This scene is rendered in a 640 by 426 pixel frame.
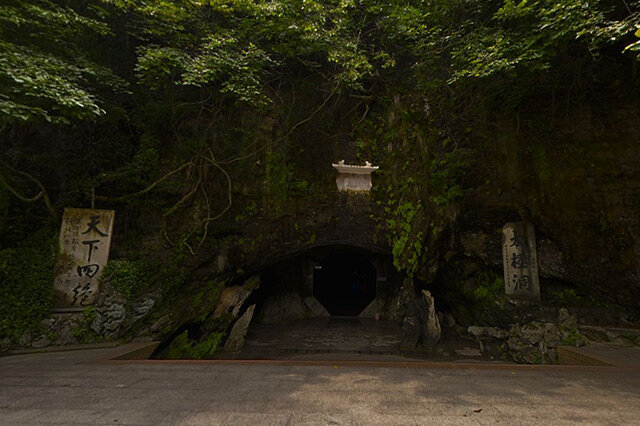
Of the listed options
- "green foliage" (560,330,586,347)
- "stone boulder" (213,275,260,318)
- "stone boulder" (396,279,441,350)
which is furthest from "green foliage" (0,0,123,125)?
"green foliage" (560,330,586,347)

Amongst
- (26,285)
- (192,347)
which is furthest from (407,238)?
(26,285)

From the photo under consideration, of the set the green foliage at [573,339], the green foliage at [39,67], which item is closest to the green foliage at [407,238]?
the green foliage at [573,339]

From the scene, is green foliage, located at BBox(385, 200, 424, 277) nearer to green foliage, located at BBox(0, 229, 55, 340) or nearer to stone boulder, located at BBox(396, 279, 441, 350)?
stone boulder, located at BBox(396, 279, 441, 350)

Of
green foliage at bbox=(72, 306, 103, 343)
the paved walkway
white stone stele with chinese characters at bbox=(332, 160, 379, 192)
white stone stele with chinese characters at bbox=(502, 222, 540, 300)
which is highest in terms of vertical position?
white stone stele with chinese characters at bbox=(332, 160, 379, 192)

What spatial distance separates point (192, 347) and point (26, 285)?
3.91 meters

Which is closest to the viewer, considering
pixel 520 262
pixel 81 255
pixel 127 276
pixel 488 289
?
pixel 81 255

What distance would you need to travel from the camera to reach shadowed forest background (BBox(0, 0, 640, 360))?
6.00 meters

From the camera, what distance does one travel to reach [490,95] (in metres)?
7.92

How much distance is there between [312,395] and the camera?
2.87 metres

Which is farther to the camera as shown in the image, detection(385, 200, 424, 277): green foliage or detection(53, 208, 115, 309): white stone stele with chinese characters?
detection(385, 200, 424, 277): green foliage

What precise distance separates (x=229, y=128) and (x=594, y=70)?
34.0 feet

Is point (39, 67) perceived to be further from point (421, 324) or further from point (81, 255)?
point (421, 324)

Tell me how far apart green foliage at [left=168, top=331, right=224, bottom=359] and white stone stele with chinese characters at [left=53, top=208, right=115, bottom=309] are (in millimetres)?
2217

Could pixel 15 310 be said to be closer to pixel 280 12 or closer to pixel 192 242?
pixel 192 242
